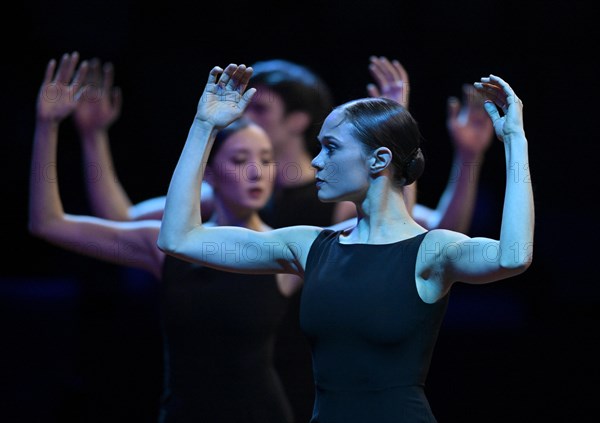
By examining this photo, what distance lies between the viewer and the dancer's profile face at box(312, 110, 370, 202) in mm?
1583

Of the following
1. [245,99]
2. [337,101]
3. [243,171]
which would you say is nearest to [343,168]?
[245,99]

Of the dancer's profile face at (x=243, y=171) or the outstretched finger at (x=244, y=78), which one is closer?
the outstretched finger at (x=244, y=78)

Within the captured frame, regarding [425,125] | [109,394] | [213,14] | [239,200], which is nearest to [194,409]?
[239,200]

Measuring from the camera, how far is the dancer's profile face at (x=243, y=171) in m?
2.22

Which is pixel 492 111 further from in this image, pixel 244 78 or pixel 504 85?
pixel 244 78

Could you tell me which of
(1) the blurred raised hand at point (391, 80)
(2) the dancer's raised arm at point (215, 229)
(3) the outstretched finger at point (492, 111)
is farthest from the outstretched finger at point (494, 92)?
(1) the blurred raised hand at point (391, 80)

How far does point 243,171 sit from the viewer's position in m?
2.25

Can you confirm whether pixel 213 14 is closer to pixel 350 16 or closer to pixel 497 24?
pixel 350 16

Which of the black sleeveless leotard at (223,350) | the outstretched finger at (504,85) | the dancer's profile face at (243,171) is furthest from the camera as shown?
the dancer's profile face at (243,171)

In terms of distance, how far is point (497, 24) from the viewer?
12.3 ft

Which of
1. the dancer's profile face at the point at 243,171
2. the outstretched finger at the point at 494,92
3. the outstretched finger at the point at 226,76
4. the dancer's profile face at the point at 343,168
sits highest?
the outstretched finger at the point at 494,92

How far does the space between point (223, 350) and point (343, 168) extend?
718mm

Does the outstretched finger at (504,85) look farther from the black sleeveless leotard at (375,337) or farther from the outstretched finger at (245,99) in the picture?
the outstretched finger at (245,99)

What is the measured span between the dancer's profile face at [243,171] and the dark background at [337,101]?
1314 millimetres
